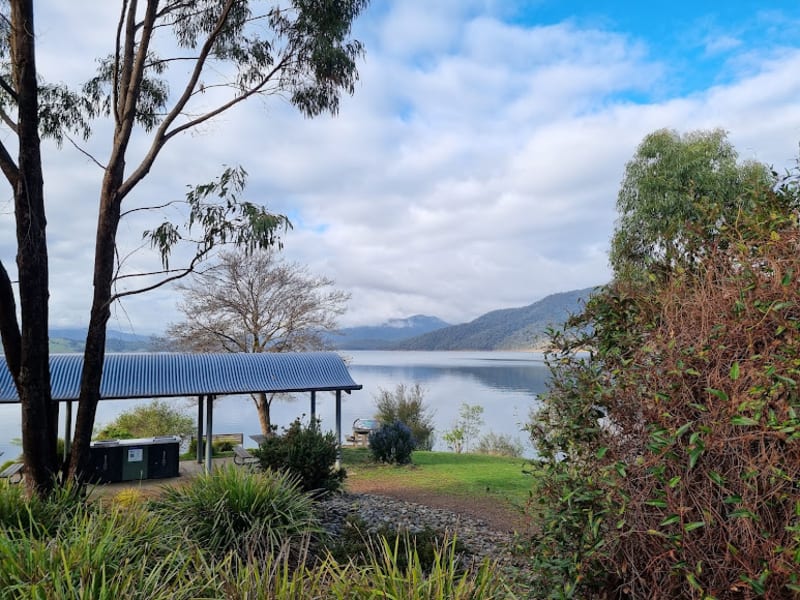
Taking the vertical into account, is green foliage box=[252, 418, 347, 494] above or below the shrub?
above

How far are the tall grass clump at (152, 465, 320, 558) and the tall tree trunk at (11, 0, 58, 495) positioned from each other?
1.58 metres

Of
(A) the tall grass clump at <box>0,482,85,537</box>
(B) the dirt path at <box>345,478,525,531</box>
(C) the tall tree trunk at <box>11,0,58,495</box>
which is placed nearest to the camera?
(A) the tall grass clump at <box>0,482,85,537</box>

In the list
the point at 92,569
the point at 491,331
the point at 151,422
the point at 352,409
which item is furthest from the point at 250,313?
the point at 491,331

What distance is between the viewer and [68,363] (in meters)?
11.9

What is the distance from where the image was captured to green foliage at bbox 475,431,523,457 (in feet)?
72.6

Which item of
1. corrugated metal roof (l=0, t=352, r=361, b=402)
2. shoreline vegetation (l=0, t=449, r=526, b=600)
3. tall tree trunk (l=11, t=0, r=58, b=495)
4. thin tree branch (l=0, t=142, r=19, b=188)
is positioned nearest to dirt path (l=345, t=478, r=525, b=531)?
shoreline vegetation (l=0, t=449, r=526, b=600)

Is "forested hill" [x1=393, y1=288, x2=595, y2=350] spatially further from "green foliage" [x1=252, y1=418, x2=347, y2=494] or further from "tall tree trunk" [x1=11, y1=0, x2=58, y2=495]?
"tall tree trunk" [x1=11, y1=0, x2=58, y2=495]

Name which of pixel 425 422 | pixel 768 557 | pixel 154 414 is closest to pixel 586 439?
pixel 768 557

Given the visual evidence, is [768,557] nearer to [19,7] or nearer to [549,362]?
[549,362]

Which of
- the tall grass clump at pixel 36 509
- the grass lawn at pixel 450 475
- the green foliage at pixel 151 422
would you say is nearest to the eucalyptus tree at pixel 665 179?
the grass lawn at pixel 450 475

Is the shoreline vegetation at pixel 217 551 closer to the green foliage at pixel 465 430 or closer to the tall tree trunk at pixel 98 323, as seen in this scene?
the tall tree trunk at pixel 98 323

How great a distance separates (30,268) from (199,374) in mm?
6859

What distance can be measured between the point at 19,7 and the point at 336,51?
4.07m

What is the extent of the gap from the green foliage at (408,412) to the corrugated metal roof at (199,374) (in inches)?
270
